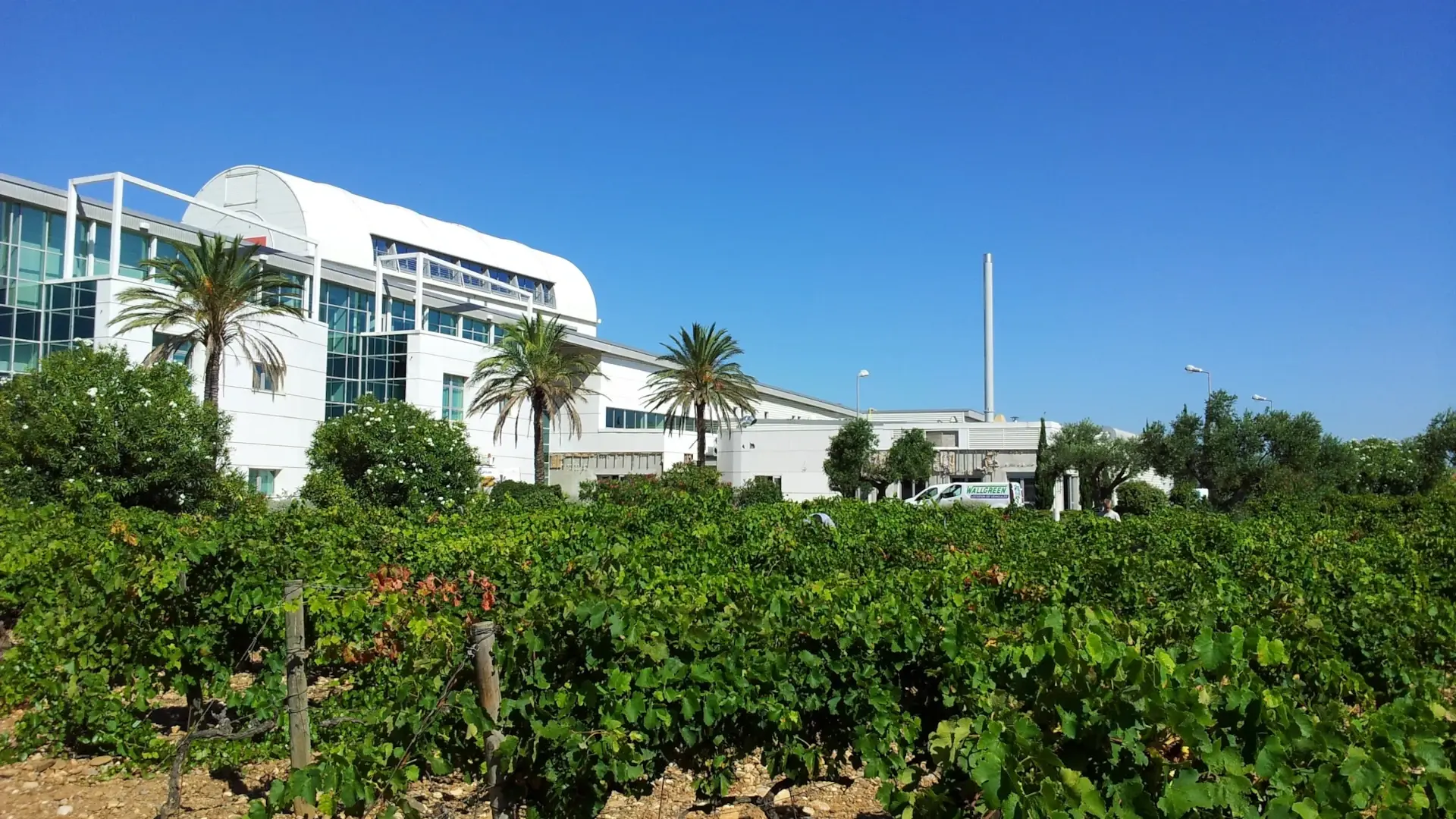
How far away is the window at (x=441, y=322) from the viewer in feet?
153

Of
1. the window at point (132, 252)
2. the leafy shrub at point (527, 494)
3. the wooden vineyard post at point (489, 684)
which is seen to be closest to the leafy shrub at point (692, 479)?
the leafy shrub at point (527, 494)

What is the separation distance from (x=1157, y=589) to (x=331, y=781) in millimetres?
5410

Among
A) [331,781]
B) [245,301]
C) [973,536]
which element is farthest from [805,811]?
[245,301]

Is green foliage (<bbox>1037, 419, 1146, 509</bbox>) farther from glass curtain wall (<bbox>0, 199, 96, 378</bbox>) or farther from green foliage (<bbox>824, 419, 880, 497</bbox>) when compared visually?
glass curtain wall (<bbox>0, 199, 96, 378</bbox>)

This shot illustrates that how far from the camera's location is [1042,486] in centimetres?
4278

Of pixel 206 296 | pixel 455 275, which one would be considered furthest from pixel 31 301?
pixel 455 275

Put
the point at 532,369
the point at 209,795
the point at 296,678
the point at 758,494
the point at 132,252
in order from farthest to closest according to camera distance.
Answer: the point at 758,494, the point at 132,252, the point at 532,369, the point at 209,795, the point at 296,678

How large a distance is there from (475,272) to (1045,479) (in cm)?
3401

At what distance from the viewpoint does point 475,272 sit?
56.4 m

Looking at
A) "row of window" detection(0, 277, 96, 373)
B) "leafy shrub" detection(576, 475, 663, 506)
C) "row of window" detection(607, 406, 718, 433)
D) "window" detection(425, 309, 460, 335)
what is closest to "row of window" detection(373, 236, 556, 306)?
"window" detection(425, 309, 460, 335)

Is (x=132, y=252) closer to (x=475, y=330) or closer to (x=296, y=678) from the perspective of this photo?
(x=475, y=330)

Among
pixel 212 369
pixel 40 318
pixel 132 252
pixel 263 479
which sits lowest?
pixel 263 479

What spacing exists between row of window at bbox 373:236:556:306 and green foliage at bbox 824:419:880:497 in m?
22.6

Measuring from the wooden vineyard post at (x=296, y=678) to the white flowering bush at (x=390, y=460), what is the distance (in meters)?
19.6
